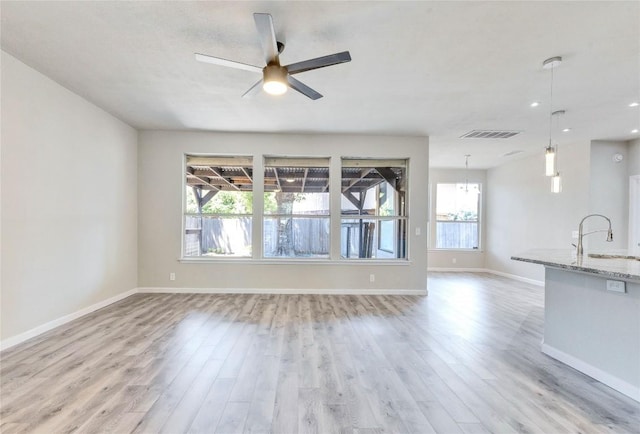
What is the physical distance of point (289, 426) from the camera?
186cm

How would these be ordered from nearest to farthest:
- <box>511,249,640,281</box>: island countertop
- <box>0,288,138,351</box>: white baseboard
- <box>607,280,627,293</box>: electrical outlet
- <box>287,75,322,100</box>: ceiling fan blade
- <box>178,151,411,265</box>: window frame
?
<box>511,249,640,281</box>: island countertop, <box>607,280,627,293</box>: electrical outlet, <box>287,75,322,100</box>: ceiling fan blade, <box>0,288,138,351</box>: white baseboard, <box>178,151,411,265</box>: window frame

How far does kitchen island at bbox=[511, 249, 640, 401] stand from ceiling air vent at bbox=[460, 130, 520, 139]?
8.89 ft

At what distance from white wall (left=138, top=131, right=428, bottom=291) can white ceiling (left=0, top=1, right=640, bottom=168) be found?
2.46ft

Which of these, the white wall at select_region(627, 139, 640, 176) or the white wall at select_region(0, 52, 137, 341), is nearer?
the white wall at select_region(0, 52, 137, 341)

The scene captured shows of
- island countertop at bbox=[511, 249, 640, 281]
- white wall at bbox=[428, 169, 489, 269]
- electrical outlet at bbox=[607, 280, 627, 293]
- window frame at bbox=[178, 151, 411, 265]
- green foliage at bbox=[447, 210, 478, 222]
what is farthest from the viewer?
green foliage at bbox=[447, 210, 478, 222]

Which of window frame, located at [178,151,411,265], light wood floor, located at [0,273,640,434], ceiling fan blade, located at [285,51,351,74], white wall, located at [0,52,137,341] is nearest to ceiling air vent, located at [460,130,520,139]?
window frame, located at [178,151,411,265]

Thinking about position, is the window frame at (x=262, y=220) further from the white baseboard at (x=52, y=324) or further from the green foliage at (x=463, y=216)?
the green foliage at (x=463, y=216)

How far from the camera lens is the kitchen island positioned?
2234mm

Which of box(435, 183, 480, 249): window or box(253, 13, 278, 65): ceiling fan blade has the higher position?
box(253, 13, 278, 65): ceiling fan blade

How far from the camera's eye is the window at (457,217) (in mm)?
8156

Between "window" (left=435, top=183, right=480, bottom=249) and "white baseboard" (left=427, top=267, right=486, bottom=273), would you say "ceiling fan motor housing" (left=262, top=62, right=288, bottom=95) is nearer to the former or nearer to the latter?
"window" (left=435, top=183, right=480, bottom=249)

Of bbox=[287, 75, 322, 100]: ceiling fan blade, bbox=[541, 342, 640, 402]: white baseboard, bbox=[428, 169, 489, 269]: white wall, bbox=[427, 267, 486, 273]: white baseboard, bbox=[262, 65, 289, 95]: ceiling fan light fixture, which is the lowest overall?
bbox=[427, 267, 486, 273]: white baseboard

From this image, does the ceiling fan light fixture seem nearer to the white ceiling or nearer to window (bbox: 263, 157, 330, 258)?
the white ceiling

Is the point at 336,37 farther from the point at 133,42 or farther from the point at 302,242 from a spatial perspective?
the point at 302,242
